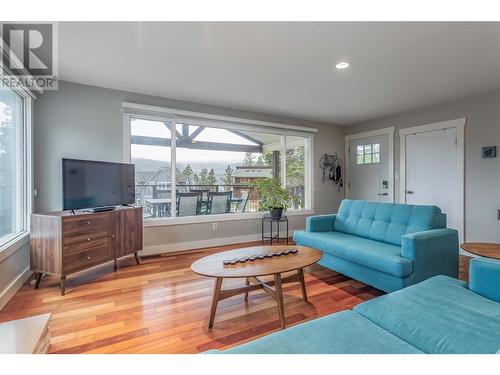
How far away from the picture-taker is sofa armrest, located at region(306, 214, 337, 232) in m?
3.25

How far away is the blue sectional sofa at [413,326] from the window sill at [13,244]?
7.78ft

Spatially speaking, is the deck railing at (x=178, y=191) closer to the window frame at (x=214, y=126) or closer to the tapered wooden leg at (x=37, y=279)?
the window frame at (x=214, y=126)

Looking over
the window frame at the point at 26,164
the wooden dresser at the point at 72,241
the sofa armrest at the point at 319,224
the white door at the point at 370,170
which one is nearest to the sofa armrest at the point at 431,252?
the sofa armrest at the point at 319,224

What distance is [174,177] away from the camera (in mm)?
3898

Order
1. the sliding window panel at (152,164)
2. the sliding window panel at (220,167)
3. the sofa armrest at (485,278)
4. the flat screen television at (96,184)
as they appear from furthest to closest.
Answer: the sliding window panel at (220,167)
the sliding window panel at (152,164)
the flat screen television at (96,184)
the sofa armrest at (485,278)

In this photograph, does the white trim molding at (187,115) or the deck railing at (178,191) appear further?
the deck railing at (178,191)

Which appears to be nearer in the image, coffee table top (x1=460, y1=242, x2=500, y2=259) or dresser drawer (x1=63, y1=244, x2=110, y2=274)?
coffee table top (x1=460, y1=242, x2=500, y2=259)

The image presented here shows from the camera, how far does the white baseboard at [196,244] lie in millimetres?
3684

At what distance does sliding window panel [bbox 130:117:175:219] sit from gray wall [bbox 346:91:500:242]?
171 inches

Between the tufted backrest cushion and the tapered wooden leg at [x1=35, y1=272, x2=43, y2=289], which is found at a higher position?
the tufted backrest cushion

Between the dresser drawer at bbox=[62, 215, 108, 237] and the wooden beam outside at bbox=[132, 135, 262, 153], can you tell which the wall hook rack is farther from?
the dresser drawer at bbox=[62, 215, 108, 237]

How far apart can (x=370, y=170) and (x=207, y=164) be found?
3.19 m

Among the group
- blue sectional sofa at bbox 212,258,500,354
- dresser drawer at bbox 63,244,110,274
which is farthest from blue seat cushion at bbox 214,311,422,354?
dresser drawer at bbox 63,244,110,274

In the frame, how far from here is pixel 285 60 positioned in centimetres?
257
